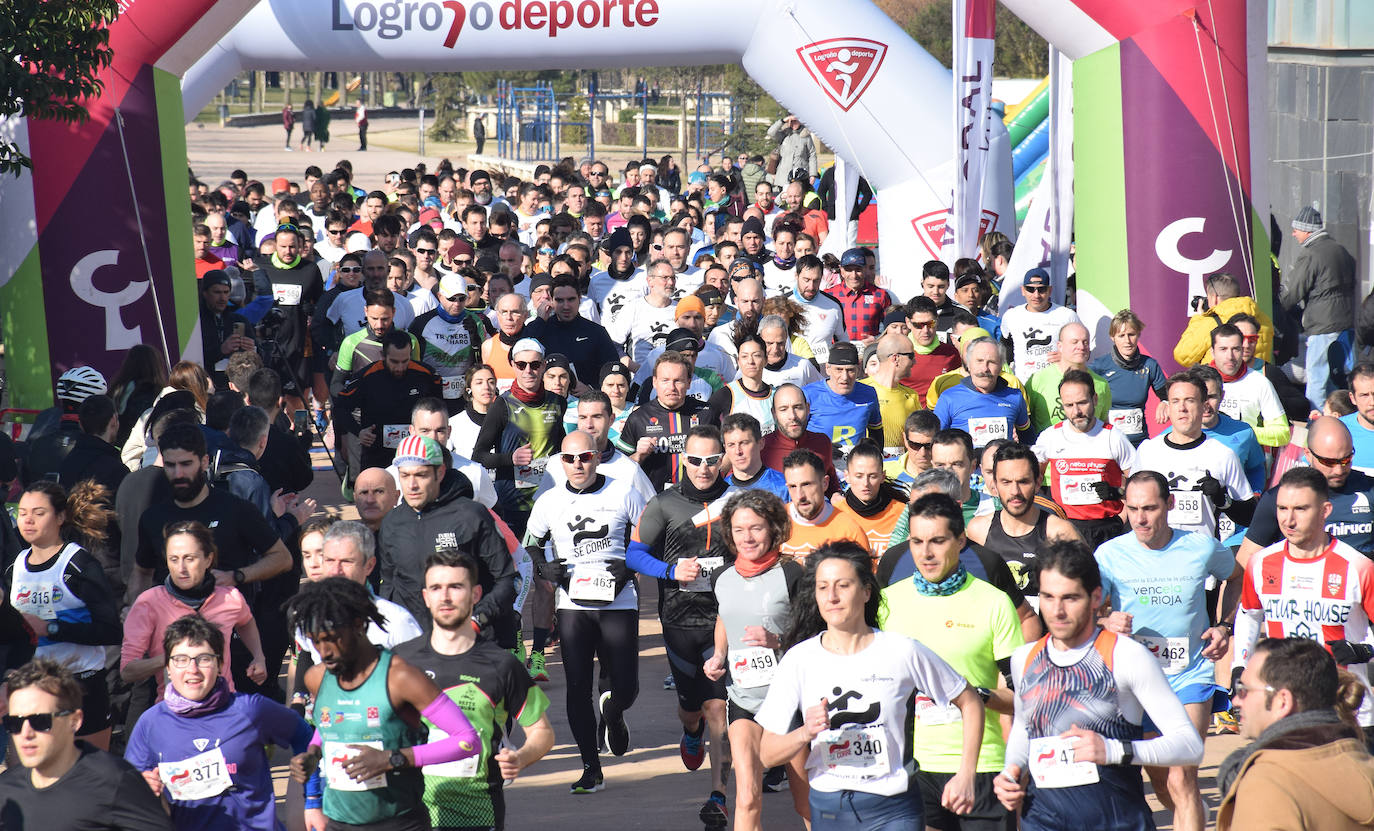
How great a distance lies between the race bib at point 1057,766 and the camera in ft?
14.5

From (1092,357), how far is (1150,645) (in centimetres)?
509

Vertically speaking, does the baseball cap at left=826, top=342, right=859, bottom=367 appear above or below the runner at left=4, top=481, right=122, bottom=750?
above

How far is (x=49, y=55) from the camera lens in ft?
27.9

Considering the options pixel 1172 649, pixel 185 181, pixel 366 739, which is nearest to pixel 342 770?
pixel 366 739

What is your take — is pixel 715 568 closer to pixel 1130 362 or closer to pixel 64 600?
pixel 64 600

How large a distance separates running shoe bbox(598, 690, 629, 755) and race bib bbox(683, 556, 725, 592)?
0.80 meters

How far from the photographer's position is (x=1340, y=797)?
357 cm

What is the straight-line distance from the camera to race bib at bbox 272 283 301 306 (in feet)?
39.5

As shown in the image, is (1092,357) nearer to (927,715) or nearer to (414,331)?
(414,331)

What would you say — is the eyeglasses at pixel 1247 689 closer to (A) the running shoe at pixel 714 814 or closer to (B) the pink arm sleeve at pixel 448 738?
(B) the pink arm sleeve at pixel 448 738

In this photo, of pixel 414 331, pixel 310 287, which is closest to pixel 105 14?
pixel 414 331

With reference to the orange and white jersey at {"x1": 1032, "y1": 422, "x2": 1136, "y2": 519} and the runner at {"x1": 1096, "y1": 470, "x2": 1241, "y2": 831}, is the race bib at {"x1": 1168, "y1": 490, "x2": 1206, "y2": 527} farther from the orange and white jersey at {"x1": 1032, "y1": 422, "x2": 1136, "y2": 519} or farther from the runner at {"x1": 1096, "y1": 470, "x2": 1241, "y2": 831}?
the runner at {"x1": 1096, "y1": 470, "x2": 1241, "y2": 831}

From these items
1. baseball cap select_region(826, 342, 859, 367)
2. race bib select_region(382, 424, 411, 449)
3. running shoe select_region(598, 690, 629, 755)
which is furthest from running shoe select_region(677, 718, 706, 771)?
race bib select_region(382, 424, 411, 449)

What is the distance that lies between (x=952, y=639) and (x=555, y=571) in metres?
2.20
